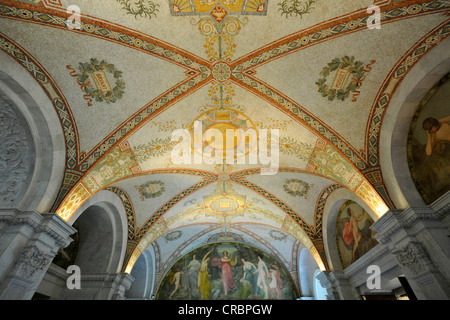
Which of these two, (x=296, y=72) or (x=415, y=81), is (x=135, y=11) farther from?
(x=415, y=81)

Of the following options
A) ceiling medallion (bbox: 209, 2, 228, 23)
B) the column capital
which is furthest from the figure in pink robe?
ceiling medallion (bbox: 209, 2, 228, 23)

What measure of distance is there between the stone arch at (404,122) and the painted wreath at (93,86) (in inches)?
257

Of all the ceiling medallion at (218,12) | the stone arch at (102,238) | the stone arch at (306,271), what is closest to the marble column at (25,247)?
the stone arch at (102,238)

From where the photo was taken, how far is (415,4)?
496cm

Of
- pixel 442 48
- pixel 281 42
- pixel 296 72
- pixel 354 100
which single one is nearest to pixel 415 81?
pixel 442 48

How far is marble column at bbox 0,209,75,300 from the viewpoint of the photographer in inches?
194

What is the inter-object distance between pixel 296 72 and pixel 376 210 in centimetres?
398

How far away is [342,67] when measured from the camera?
617cm

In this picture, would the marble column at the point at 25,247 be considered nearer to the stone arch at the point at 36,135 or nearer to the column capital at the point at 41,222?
the column capital at the point at 41,222

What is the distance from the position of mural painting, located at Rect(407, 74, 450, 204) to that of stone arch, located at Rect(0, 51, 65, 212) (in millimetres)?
8385

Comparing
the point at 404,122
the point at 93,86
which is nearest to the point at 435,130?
the point at 404,122

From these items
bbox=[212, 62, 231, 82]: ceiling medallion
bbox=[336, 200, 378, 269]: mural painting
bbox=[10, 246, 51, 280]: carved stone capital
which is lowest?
bbox=[10, 246, 51, 280]: carved stone capital

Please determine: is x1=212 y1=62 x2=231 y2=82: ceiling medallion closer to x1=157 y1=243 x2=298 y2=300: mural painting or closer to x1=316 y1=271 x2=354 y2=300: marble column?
x1=316 y1=271 x2=354 y2=300: marble column

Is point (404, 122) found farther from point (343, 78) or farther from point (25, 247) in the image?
point (25, 247)
